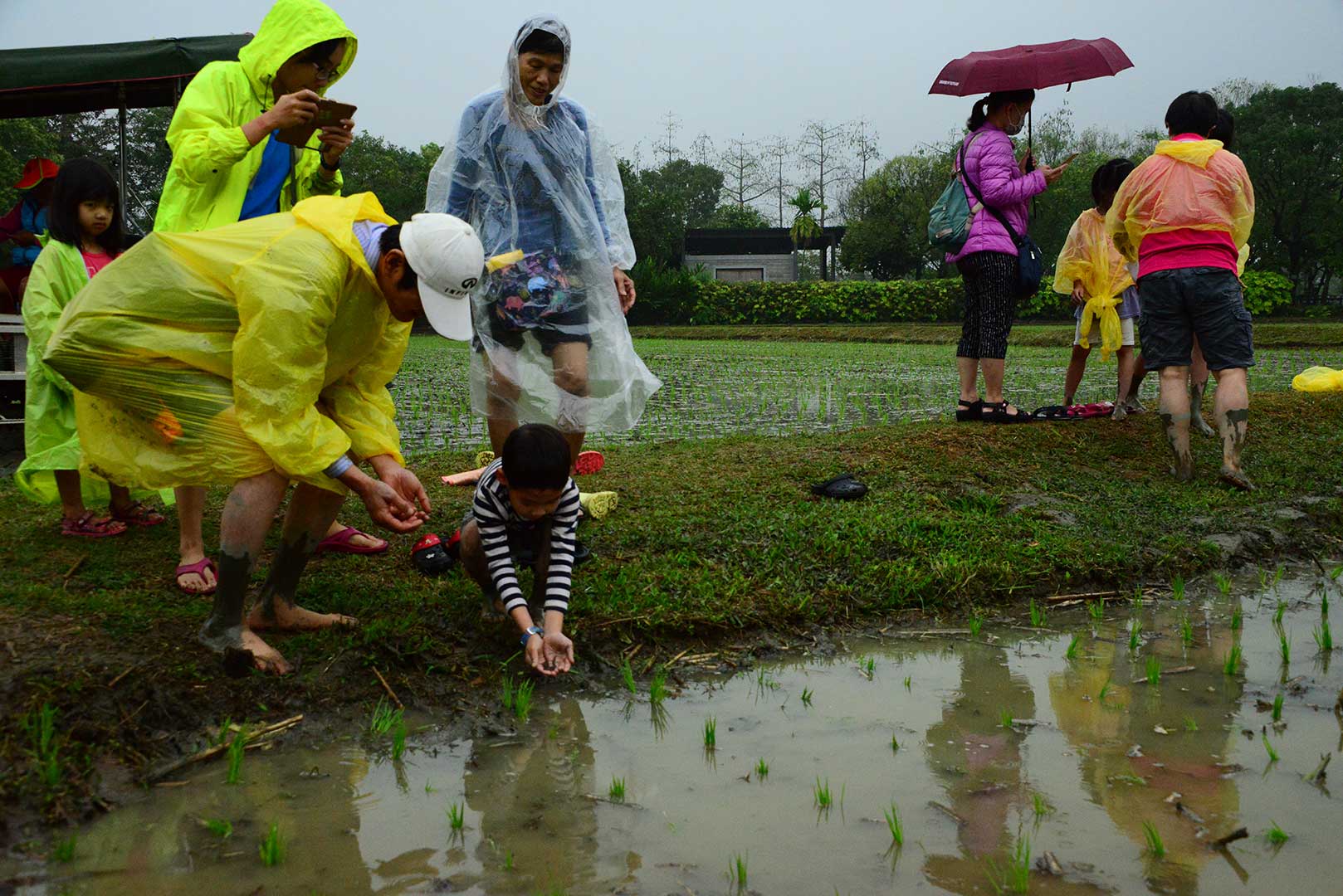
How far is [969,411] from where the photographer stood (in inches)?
274

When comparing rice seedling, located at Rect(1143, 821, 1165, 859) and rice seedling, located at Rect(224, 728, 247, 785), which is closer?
rice seedling, located at Rect(1143, 821, 1165, 859)

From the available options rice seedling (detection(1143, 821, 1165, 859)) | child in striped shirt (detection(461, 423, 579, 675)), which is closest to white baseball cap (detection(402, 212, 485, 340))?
child in striped shirt (detection(461, 423, 579, 675))

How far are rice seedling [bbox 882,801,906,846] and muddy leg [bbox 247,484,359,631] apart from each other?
1795 millimetres

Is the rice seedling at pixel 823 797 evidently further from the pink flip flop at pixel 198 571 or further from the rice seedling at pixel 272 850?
the pink flip flop at pixel 198 571

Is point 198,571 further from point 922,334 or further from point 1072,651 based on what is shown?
point 922,334

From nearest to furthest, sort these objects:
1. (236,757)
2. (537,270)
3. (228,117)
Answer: (236,757) < (228,117) < (537,270)

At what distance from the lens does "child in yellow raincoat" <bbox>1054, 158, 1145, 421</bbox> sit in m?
7.15

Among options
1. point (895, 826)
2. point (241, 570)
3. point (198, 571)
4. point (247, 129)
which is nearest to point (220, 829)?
point (241, 570)

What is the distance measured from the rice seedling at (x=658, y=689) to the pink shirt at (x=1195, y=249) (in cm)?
389

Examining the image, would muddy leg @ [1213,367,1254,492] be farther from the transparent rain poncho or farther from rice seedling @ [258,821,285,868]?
rice seedling @ [258,821,285,868]

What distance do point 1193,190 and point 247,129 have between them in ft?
14.9

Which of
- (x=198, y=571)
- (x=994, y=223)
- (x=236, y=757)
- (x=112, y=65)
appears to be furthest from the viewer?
(x=112, y=65)

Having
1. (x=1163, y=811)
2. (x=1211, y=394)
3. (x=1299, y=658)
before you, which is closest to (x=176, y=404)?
(x=1163, y=811)

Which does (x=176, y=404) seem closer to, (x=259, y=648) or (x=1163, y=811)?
(x=259, y=648)
